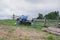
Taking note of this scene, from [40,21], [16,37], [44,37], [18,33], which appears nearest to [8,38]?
[16,37]

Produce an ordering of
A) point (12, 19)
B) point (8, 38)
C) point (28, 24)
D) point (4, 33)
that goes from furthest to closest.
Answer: point (12, 19) < point (28, 24) < point (4, 33) < point (8, 38)

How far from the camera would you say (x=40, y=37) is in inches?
434

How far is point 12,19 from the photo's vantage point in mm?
22469

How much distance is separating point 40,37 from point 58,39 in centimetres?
94

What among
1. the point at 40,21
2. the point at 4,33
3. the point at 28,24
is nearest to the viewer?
the point at 4,33

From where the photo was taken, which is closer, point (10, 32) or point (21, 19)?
point (10, 32)

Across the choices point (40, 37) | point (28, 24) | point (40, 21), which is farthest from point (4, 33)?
point (40, 21)

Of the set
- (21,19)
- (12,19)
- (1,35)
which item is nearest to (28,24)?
(21,19)

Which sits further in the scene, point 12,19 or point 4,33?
point 12,19

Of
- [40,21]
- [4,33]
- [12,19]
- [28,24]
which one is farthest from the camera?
[12,19]

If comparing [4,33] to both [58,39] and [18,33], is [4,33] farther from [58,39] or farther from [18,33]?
[58,39]

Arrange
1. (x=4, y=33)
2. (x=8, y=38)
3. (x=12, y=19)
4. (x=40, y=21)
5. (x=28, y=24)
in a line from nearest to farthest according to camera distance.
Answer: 1. (x=8, y=38)
2. (x=4, y=33)
3. (x=28, y=24)
4. (x=40, y=21)
5. (x=12, y=19)

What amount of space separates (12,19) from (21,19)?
4949 millimetres

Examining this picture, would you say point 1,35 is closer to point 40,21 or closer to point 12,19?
point 40,21
